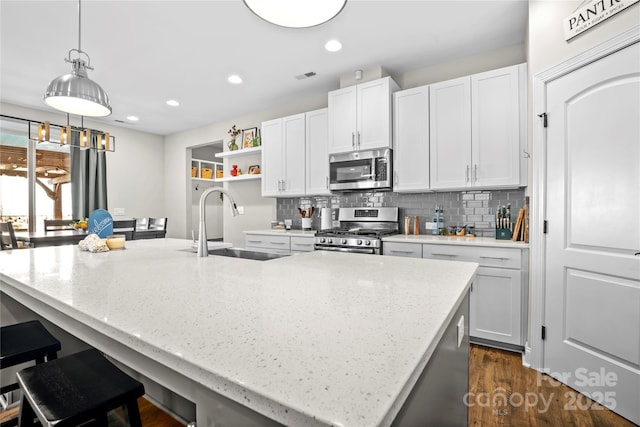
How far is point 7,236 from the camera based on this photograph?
10.4 ft

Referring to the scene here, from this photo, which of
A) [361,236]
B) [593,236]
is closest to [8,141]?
[361,236]

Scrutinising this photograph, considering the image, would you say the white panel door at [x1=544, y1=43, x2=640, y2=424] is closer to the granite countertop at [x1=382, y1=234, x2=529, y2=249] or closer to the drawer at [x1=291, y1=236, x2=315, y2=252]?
the granite countertop at [x1=382, y1=234, x2=529, y2=249]

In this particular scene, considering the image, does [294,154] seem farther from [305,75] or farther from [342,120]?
[305,75]

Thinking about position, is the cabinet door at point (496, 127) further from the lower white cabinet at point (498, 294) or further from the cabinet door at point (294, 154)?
the cabinet door at point (294, 154)

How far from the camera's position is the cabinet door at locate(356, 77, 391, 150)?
339cm

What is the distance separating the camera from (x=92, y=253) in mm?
1985

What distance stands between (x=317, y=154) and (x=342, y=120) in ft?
1.84

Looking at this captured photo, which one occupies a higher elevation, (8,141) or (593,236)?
(8,141)

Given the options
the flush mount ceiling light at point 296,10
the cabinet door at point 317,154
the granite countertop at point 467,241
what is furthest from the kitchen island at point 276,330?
the cabinet door at point 317,154

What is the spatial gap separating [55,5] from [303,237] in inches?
117

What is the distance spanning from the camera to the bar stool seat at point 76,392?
876 millimetres

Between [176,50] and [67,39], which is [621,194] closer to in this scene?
[176,50]

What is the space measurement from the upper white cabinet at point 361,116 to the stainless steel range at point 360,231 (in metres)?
0.80

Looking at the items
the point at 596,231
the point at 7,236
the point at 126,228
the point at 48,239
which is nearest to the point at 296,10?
the point at 596,231
